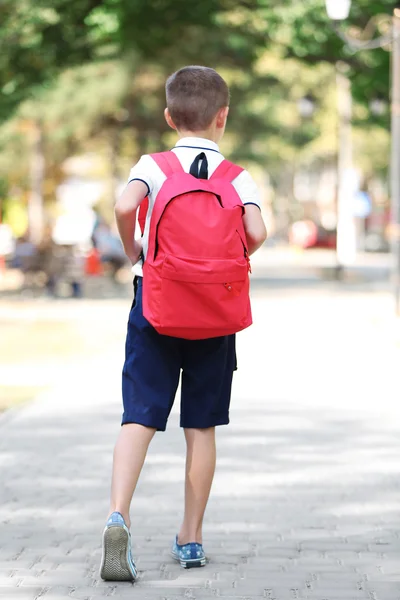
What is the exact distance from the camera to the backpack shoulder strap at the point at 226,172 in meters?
4.83

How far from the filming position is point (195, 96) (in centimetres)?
479

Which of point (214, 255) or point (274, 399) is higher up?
point (214, 255)

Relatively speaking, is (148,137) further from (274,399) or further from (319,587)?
(319,587)

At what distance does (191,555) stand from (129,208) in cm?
126

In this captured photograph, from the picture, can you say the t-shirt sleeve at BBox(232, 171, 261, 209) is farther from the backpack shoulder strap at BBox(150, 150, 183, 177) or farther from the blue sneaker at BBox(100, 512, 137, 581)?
the blue sneaker at BBox(100, 512, 137, 581)

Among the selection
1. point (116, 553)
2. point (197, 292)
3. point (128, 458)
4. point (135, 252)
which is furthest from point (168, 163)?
point (116, 553)

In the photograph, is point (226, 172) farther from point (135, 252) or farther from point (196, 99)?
point (135, 252)

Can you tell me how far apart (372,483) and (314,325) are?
37.5 ft

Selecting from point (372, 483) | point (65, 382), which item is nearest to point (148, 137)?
point (65, 382)

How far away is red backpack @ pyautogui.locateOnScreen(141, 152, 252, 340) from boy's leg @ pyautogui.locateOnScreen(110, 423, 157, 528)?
40 centimetres

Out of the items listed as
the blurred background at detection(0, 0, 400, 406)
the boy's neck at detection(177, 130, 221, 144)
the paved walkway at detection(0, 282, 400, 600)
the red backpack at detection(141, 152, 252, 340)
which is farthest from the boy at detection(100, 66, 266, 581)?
the blurred background at detection(0, 0, 400, 406)

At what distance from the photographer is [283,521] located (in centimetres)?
588

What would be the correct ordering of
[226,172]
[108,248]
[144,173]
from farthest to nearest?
[108,248], [226,172], [144,173]

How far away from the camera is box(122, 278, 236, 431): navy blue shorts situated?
15.9 ft
